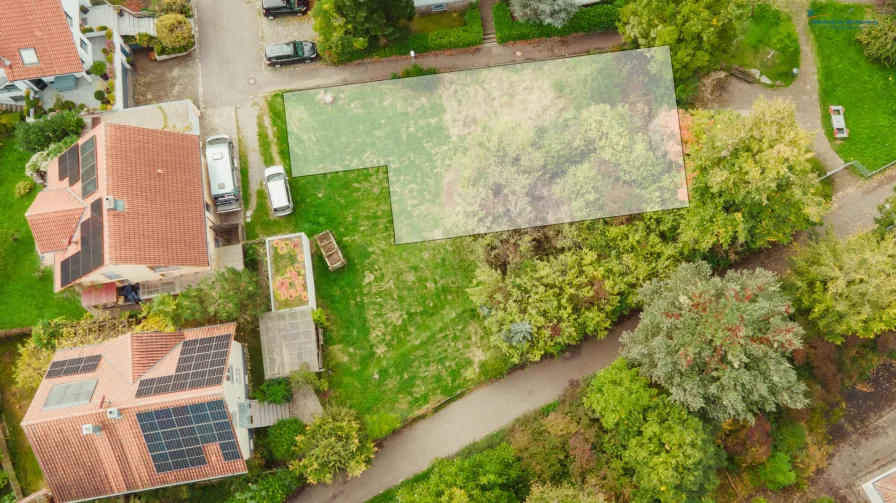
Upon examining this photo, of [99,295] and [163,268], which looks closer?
[163,268]

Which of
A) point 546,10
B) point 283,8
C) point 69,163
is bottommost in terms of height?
point 69,163

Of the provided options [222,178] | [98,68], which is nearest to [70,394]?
[222,178]

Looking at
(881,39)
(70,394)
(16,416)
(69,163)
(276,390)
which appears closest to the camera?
(70,394)

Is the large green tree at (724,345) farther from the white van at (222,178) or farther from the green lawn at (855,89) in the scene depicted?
the white van at (222,178)

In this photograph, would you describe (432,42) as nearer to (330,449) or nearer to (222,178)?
(222,178)

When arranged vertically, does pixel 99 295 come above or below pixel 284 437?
above

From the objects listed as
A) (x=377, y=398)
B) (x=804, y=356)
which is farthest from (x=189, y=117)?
(x=804, y=356)
